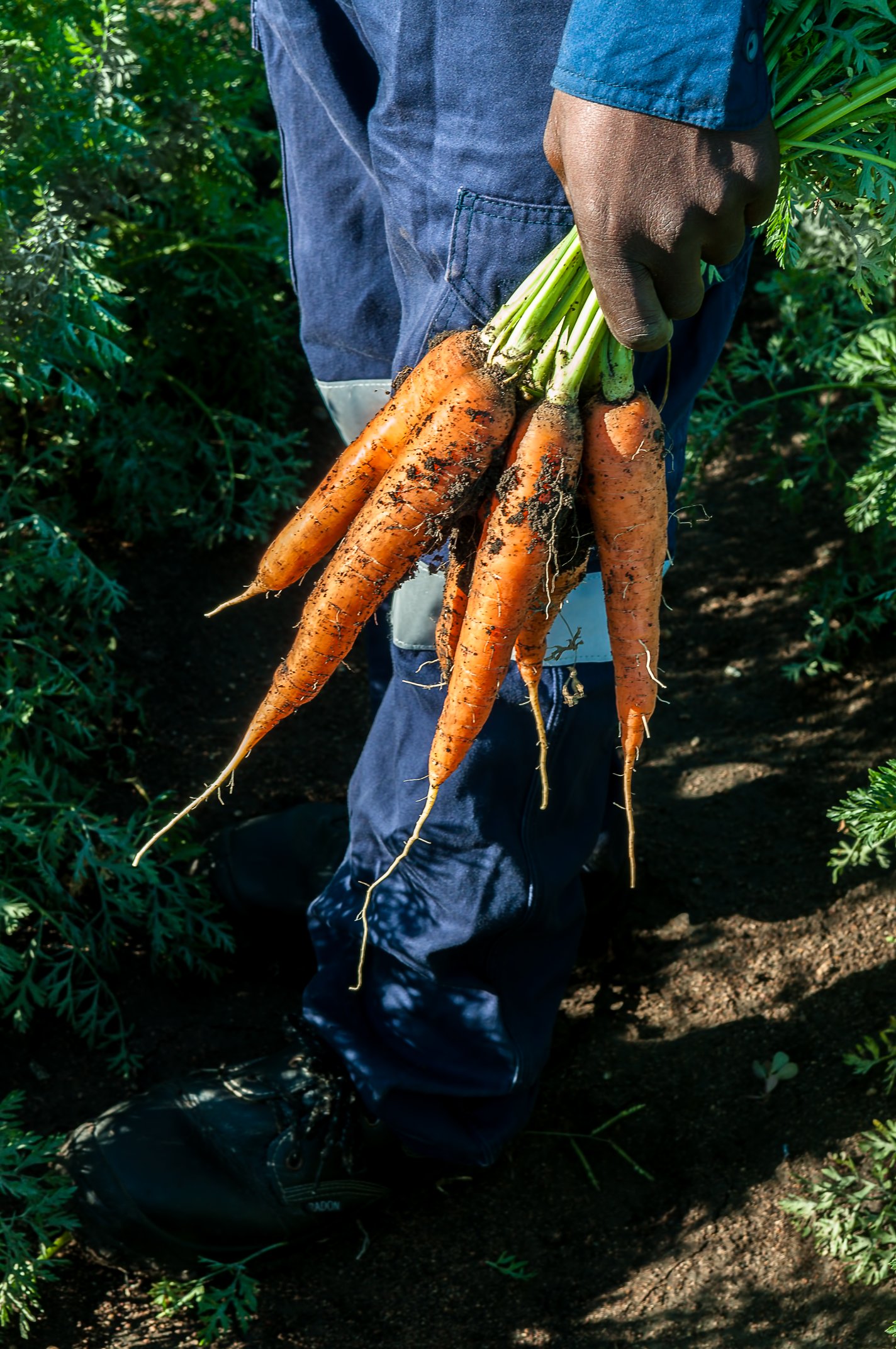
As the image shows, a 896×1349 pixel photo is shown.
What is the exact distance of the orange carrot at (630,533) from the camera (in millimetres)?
1525

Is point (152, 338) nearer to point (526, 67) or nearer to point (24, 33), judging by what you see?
point (24, 33)

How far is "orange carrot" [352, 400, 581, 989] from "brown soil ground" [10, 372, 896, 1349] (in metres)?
0.95

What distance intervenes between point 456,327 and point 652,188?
0.41 m

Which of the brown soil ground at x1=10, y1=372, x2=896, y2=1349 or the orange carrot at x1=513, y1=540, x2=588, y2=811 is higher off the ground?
the orange carrot at x1=513, y1=540, x2=588, y2=811

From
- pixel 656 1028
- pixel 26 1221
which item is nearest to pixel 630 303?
pixel 656 1028

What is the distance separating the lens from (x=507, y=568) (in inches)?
61.8

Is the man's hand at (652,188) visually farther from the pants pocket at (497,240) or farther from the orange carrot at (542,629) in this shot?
the orange carrot at (542,629)

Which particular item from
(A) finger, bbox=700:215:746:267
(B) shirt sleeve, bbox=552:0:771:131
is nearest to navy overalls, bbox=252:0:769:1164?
(B) shirt sleeve, bbox=552:0:771:131

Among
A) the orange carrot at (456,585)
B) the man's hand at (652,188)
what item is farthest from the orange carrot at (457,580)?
the man's hand at (652,188)

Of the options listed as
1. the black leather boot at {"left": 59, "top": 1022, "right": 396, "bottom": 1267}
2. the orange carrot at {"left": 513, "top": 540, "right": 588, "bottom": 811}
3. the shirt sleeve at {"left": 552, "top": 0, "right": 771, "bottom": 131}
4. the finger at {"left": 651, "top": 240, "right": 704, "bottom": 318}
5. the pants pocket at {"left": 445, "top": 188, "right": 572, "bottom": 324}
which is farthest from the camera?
the black leather boot at {"left": 59, "top": 1022, "right": 396, "bottom": 1267}

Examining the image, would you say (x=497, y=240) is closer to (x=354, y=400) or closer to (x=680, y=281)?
(x=680, y=281)

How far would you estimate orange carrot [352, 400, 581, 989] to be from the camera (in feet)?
4.92

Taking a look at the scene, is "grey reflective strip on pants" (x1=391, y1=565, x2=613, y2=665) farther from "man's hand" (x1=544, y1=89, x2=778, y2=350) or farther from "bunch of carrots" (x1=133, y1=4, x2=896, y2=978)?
"man's hand" (x1=544, y1=89, x2=778, y2=350)

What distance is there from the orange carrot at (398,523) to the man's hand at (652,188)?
0.25 meters
